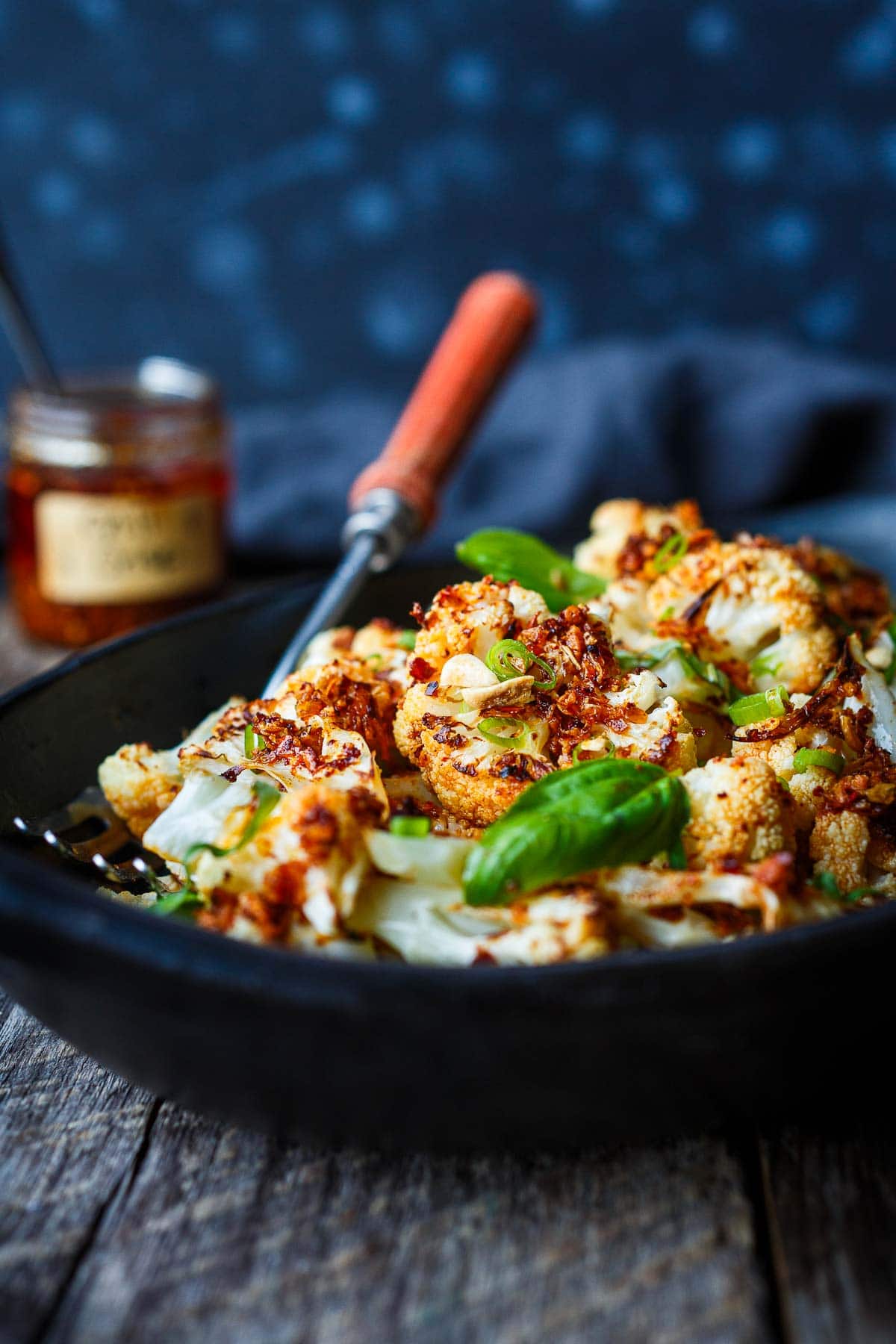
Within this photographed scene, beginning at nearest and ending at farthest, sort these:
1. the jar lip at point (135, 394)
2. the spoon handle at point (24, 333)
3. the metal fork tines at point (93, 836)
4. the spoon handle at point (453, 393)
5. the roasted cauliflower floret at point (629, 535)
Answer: the metal fork tines at point (93, 836) → the roasted cauliflower floret at point (629, 535) → the spoon handle at point (453, 393) → the spoon handle at point (24, 333) → the jar lip at point (135, 394)

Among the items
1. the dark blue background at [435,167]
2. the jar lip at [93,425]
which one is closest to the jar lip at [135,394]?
the jar lip at [93,425]

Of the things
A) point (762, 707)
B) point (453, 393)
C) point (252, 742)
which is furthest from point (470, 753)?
point (453, 393)

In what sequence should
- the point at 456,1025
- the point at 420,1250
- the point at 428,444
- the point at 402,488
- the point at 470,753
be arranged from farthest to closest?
the point at 428,444
the point at 402,488
the point at 470,753
the point at 420,1250
the point at 456,1025

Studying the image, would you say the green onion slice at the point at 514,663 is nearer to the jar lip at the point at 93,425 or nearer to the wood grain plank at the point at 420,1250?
the wood grain plank at the point at 420,1250

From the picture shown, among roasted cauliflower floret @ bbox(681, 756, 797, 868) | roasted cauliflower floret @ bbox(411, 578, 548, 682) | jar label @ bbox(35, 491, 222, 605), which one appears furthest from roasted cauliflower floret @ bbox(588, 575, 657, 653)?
jar label @ bbox(35, 491, 222, 605)

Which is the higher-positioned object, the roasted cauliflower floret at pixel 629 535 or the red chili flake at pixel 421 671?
the red chili flake at pixel 421 671

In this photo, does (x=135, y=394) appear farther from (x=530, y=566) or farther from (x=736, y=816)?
(x=736, y=816)
